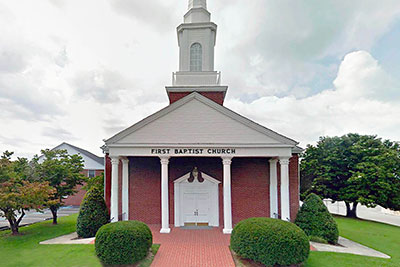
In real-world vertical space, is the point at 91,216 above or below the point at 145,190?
below

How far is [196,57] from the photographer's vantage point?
15.7 metres

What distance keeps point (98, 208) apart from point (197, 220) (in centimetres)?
571

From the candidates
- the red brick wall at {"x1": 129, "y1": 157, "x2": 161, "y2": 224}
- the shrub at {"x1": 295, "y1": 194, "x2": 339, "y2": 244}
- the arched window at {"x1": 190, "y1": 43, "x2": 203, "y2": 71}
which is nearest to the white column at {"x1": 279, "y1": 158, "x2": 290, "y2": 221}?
the shrub at {"x1": 295, "y1": 194, "x2": 339, "y2": 244}

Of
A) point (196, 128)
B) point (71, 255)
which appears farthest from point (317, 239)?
point (71, 255)

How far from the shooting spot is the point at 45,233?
14.0 meters

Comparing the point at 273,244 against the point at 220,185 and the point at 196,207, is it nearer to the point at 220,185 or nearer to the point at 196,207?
the point at 220,185

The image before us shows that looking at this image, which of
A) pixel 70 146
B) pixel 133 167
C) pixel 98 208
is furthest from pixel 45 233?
pixel 70 146

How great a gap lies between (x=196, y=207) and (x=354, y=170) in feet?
56.9

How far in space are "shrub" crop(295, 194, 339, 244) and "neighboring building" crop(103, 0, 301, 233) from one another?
0.86 meters

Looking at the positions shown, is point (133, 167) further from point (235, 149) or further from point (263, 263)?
point (263, 263)

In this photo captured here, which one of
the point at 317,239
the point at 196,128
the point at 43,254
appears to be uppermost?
the point at 196,128

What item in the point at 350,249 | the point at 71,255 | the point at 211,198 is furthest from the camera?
the point at 211,198

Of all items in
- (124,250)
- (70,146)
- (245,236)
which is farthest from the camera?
(70,146)

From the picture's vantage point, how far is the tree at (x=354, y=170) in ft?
65.5
